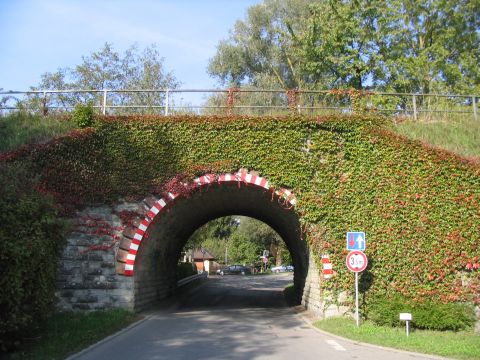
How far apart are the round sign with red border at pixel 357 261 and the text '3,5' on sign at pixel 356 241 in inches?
9.3

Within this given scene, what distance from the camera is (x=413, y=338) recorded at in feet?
37.8

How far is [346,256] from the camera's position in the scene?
15.0m

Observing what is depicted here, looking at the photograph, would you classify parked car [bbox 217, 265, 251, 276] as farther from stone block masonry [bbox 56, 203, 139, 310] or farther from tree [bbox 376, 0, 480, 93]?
stone block masonry [bbox 56, 203, 139, 310]

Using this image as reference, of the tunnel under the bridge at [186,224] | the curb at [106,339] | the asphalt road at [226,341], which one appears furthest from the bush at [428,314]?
the curb at [106,339]

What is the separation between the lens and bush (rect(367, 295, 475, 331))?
13062mm

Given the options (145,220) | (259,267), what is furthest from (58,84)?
(259,267)

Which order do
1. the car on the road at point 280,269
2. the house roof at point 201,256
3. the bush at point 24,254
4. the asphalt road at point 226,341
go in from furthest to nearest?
1. the house roof at point 201,256
2. the car on the road at point 280,269
3. the asphalt road at point 226,341
4. the bush at point 24,254

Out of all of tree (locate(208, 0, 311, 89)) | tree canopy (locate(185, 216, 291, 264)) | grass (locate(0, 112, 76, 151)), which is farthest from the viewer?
tree canopy (locate(185, 216, 291, 264))

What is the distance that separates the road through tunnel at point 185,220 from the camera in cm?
1602

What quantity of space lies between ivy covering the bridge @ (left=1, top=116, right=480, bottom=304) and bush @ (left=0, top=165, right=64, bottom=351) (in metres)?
5.11

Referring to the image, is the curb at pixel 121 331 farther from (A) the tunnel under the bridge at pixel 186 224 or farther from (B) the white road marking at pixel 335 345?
(B) the white road marking at pixel 335 345

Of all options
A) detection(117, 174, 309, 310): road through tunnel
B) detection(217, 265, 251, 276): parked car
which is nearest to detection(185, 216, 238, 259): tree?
detection(217, 265, 251, 276): parked car

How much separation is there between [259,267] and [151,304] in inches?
2100

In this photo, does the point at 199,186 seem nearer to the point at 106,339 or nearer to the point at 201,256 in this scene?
the point at 106,339
